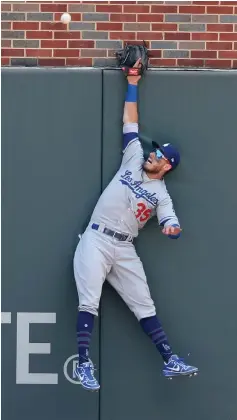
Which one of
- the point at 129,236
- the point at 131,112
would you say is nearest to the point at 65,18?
the point at 131,112

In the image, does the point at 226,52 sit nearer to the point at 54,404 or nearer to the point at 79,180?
the point at 79,180

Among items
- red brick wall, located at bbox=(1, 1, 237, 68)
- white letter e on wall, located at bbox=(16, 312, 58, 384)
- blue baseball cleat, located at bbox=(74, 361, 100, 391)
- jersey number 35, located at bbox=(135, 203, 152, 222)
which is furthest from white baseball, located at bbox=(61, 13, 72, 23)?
blue baseball cleat, located at bbox=(74, 361, 100, 391)

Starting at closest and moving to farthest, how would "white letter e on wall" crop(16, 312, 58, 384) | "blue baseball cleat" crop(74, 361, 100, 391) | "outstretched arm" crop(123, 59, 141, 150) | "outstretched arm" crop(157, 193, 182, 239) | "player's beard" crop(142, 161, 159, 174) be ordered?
"blue baseball cleat" crop(74, 361, 100, 391)
"outstretched arm" crop(157, 193, 182, 239)
"player's beard" crop(142, 161, 159, 174)
"outstretched arm" crop(123, 59, 141, 150)
"white letter e on wall" crop(16, 312, 58, 384)

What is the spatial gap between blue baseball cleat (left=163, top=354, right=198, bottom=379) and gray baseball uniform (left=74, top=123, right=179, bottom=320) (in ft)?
1.19

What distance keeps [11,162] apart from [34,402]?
5.92 ft

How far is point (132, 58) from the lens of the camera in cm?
534

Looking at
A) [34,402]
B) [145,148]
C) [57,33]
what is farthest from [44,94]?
[34,402]

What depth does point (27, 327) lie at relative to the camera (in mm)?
5578

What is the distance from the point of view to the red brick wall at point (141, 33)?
552cm

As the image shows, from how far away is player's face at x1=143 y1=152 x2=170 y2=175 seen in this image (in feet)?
17.4

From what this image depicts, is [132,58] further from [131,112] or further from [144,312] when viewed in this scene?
[144,312]

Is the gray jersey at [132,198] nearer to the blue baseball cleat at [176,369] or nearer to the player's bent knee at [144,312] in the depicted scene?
the player's bent knee at [144,312]

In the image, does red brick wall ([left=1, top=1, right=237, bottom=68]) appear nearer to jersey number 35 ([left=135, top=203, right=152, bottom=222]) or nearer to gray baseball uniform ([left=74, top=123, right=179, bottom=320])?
gray baseball uniform ([left=74, top=123, right=179, bottom=320])

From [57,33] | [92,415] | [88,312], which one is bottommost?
[92,415]
